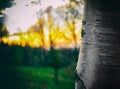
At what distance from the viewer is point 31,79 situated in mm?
4371

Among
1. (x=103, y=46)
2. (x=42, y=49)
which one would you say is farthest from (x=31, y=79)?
(x=103, y=46)

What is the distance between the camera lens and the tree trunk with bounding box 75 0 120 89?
2305 millimetres

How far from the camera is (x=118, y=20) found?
231cm

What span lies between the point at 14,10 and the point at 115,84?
2.39 m

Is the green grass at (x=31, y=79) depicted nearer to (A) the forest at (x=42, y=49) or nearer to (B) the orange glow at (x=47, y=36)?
(A) the forest at (x=42, y=49)

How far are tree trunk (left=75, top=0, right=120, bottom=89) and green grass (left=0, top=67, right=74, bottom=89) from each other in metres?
2.05

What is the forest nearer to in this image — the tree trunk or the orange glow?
the orange glow

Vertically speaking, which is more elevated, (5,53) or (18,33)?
(18,33)

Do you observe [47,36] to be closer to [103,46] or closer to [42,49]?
[42,49]

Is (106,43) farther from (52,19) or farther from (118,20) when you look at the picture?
(52,19)

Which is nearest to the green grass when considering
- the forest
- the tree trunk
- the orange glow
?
the forest

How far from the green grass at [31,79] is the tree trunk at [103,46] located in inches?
80.8

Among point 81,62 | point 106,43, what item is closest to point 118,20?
point 106,43

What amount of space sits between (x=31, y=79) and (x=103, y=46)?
2.30 meters
